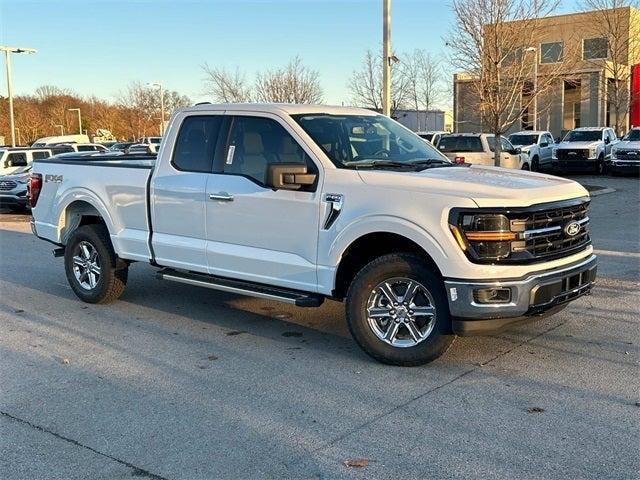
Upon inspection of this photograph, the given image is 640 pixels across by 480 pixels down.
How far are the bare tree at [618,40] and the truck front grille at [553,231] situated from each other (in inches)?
1357

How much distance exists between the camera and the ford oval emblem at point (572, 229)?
5.22m

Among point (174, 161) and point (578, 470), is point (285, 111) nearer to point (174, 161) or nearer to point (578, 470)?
point (174, 161)

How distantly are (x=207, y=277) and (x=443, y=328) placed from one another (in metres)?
2.36

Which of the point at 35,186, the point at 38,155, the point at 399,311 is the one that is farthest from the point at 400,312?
the point at 38,155

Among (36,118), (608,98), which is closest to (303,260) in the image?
(608,98)

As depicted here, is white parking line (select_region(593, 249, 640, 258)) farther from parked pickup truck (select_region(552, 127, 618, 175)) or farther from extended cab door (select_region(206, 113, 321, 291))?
parked pickup truck (select_region(552, 127, 618, 175))

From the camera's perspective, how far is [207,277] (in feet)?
20.9

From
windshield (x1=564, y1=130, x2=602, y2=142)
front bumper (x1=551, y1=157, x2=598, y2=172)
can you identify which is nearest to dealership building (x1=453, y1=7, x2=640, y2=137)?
windshield (x1=564, y1=130, x2=602, y2=142)

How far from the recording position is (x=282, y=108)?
609cm

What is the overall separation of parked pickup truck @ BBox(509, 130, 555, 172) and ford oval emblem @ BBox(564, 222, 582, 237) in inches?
931

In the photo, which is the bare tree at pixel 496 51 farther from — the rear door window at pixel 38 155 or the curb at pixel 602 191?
the rear door window at pixel 38 155

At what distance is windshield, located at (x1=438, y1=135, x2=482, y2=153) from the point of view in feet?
68.2

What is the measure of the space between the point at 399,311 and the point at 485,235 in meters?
0.91

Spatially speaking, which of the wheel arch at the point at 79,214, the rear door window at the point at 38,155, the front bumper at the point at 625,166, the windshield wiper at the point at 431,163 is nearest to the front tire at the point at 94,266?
the wheel arch at the point at 79,214
